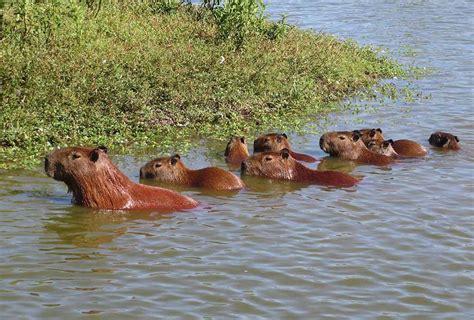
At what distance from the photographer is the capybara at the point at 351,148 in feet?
37.7

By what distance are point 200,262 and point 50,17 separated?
7397 mm

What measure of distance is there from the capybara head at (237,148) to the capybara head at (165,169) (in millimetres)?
1272

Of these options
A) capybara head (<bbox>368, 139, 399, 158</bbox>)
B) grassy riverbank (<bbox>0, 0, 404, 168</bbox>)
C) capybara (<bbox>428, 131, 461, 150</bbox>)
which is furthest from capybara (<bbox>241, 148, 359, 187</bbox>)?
capybara (<bbox>428, 131, 461, 150</bbox>)

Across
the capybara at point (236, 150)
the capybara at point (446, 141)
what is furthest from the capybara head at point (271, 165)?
the capybara at point (446, 141)

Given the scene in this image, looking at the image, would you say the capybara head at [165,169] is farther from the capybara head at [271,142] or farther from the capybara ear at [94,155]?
the capybara head at [271,142]

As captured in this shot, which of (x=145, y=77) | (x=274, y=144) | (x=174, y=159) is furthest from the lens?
(x=145, y=77)

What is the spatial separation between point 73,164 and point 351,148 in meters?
4.18

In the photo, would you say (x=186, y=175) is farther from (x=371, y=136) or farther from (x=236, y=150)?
(x=371, y=136)

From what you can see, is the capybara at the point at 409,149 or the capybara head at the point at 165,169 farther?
the capybara at the point at 409,149

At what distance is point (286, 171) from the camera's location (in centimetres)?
1038

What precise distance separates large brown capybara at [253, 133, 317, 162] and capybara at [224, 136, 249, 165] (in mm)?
406

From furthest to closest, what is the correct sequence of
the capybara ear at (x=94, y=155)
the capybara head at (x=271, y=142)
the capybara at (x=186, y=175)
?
the capybara head at (x=271, y=142)
the capybara at (x=186, y=175)
the capybara ear at (x=94, y=155)

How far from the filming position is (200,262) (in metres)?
7.45

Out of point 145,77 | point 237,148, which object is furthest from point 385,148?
point 145,77
